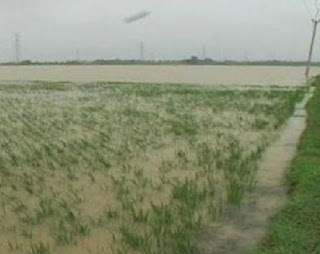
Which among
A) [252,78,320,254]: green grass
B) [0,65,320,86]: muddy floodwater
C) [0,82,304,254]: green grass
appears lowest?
[0,65,320,86]: muddy floodwater

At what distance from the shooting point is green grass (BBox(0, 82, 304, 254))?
5332 mm

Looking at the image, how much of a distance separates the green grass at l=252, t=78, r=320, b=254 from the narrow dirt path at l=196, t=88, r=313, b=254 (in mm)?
130

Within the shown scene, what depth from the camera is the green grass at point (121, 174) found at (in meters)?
5.33

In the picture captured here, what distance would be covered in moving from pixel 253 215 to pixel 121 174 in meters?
2.25

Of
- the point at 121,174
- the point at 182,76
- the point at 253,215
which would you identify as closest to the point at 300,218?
the point at 253,215

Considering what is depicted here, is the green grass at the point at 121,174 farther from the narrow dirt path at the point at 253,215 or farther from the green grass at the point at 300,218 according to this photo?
the green grass at the point at 300,218

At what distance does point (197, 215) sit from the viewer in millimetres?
5871

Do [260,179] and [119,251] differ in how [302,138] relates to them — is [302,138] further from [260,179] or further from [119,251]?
[119,251]

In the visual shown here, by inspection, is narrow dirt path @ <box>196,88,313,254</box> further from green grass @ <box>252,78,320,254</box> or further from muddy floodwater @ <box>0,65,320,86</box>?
muddy floodwater @ <box>0,65,320,86</box>

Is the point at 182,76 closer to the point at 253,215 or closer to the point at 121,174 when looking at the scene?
the point at 121,174

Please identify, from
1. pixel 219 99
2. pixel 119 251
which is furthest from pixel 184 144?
pixel 219 99

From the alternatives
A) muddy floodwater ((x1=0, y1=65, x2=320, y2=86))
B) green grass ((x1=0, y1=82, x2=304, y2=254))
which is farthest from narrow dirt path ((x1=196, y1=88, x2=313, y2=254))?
muddy floodwater ((x1=0, y1=65, x2=320, y2=86))

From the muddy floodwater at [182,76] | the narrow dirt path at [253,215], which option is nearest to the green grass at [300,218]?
the narrow dirt path at [253,215]

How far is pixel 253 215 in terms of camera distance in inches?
234
